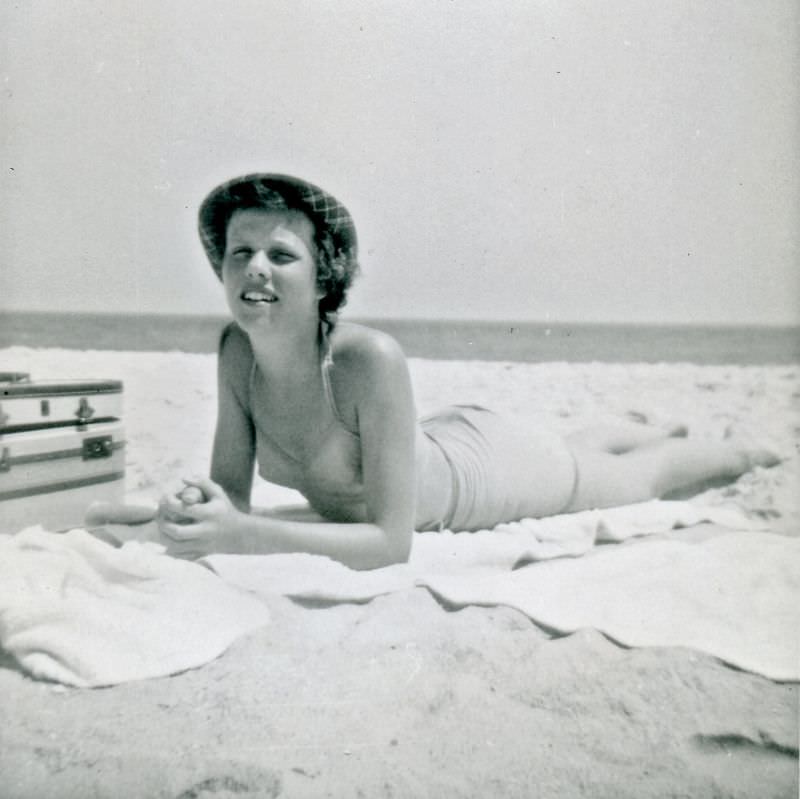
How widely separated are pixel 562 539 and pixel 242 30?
5.23 feet

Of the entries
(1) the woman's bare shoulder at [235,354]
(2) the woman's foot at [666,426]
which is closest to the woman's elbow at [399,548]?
(1) the woman's bare shoulder at [235,354]

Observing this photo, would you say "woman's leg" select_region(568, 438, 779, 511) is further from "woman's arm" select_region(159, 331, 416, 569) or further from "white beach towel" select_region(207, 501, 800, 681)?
"woman's arm" select_region(159, 331, 416, 569)

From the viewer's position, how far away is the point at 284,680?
1.74 metres

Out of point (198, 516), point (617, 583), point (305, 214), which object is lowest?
point (617, 583)

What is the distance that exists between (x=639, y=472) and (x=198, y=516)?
1.39 meters

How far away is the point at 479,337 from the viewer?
2.08 meters

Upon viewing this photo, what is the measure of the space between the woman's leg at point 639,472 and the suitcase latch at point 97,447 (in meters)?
1.38

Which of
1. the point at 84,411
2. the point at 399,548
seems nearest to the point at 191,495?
the point at 84,411

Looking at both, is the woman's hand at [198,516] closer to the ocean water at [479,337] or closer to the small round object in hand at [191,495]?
the small round object in hand at [191,495]

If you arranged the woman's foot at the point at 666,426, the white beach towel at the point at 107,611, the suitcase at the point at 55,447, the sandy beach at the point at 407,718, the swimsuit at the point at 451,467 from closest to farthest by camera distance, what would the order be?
1. the sandy beach at the point at 407,718
2. the white beach towel at the point at 107,611
3. the suitcase at the point at 55,447
4. the swimsuit at the point at 451,467
5. the woman's foot at the point at 666,426

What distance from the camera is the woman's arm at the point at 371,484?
196 centimetres

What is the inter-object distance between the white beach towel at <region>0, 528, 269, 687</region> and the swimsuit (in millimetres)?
372

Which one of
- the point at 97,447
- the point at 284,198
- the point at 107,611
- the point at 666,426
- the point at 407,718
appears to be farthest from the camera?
the point at 666,426

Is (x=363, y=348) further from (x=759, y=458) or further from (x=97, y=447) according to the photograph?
(x=759, y=458)
